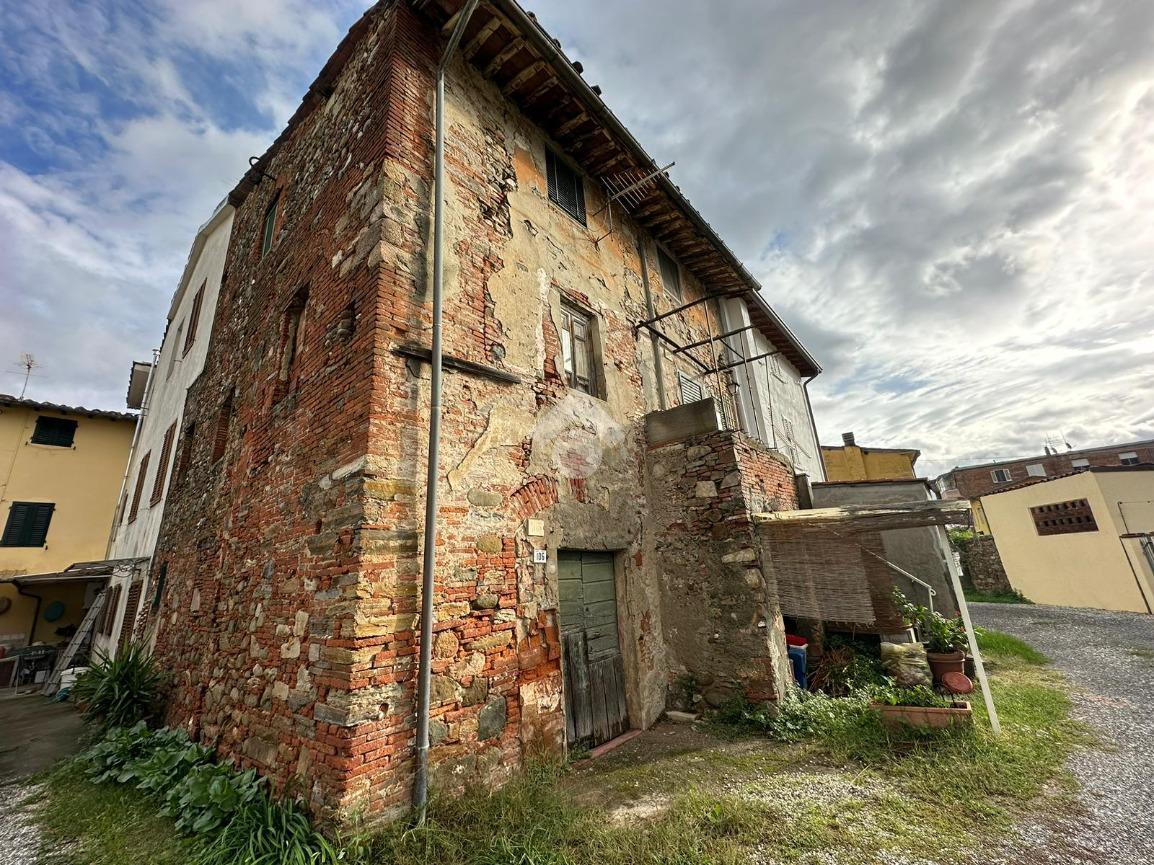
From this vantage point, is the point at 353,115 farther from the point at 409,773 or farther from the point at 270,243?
the point at 409,773

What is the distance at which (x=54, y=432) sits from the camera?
14367mm

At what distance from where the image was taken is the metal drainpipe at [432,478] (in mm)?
3535

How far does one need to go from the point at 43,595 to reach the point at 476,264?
1753 centimetres

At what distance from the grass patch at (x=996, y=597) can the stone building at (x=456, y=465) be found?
58.4 feet

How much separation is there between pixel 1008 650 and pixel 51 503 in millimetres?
23692

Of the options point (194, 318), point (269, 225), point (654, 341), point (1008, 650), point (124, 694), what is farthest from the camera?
point (194, 318)

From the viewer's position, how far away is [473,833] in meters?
3.30

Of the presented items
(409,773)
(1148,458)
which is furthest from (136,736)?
(1148,458)

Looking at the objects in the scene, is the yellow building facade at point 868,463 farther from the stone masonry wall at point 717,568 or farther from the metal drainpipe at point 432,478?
the metal drainpipe at point 432,478

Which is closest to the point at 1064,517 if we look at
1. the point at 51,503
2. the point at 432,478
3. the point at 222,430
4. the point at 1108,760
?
the point at 1108,760

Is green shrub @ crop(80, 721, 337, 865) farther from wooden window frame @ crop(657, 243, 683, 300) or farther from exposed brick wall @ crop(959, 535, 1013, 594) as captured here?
exposed brick wall @ crop(959, 535, 1013, 594)

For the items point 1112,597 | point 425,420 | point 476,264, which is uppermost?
point 476,264

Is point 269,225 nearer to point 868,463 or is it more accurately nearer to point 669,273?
point 669,273

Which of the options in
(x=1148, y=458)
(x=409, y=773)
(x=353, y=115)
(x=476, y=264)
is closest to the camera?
(x=409, y=773)
